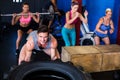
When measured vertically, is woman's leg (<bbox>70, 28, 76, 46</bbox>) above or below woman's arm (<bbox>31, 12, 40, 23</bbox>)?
below

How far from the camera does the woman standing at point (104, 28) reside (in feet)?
9.62

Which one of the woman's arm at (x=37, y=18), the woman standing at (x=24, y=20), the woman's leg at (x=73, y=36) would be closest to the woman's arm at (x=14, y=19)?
the woman standing at (x=24, y=20)

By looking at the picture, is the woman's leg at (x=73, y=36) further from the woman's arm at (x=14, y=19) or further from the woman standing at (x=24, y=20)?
the woman's arm at (x=14, y=19)

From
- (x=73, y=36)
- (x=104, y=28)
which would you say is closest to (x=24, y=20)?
(x=73, y=36)

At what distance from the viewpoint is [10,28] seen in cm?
270

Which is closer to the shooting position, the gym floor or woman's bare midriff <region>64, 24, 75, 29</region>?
the gym floor

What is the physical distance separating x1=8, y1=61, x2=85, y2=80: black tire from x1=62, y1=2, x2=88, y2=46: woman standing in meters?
1.47

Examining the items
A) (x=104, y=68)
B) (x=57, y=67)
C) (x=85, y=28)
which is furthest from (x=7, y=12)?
(x=57, y=67)

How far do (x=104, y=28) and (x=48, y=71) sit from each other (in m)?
1.77

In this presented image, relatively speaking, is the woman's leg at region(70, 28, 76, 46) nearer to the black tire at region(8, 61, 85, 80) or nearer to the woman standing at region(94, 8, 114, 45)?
the woman standing at region(94, 8, 114, 45)

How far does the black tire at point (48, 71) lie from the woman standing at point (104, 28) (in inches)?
64.9

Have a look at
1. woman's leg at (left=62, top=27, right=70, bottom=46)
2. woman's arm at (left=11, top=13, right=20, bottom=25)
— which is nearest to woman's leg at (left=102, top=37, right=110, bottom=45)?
woman's leg at (left=62, top=27, right=70, bottom=46)

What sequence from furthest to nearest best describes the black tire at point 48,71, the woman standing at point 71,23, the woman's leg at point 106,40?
the woman's leg at point 106,40, the woman standing at point 71,23, the black tire at point 48,71

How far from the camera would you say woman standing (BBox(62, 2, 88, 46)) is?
2787 mm
